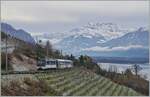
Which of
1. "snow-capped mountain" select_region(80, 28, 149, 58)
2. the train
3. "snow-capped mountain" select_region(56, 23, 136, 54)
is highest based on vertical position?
"snow-capped mountain" select_region(56, 23, 136, 54)

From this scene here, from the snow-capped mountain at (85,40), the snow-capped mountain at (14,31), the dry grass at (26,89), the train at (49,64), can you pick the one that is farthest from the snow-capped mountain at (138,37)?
the snow-capped mountain at (14,31)

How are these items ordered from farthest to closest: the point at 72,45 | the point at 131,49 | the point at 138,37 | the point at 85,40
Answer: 1. the point at 85,40
2. the point at 72,45
3. the point at 138,37
4. the point at 131,49

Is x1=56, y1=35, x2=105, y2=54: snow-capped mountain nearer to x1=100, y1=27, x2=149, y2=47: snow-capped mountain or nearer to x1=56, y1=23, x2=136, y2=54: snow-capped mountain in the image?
x1=56, y1=23, x2=136, y2=54: snow-capped mountain

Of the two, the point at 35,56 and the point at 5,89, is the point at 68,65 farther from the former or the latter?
the point at 5,89

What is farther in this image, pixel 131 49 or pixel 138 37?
pixel 138 37

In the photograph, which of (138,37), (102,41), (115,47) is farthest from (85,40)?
(138,37)

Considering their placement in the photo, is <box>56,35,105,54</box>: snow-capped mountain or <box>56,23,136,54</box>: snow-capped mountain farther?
<box>56,35,105,54</box>: snow-capped mountain

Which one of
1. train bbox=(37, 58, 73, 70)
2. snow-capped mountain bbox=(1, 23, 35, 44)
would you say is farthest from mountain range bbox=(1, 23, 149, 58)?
train bbox=(37, 58, 73, 70)

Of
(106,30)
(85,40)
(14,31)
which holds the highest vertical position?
(106,30)

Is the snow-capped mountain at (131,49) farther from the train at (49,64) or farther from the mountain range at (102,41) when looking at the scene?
the train at (49,64)

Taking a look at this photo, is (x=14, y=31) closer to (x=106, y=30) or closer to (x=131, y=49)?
(x=131, y=49)

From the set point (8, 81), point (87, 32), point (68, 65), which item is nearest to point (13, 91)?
point (8, 81)

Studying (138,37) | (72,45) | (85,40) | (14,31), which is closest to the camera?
(14,31)

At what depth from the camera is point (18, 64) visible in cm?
1834
